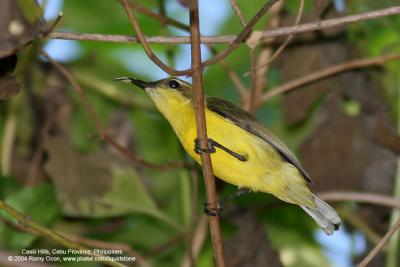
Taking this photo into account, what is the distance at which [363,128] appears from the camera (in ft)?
15.8

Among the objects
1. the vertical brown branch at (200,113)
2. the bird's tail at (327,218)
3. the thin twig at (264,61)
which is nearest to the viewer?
the vertical brown branch at (200,113)

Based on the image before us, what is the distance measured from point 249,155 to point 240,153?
0.16 feet

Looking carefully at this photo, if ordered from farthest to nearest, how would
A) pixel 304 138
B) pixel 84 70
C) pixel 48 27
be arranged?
pixel 84 70, pixel 304 138, pixel 48 27

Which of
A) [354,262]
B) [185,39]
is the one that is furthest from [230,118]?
[354,262]

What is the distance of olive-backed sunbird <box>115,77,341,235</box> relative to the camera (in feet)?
11.6

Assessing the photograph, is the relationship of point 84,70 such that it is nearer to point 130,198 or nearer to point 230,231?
point 130,198

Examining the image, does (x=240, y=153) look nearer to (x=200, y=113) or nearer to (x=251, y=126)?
(x=251, y=126)

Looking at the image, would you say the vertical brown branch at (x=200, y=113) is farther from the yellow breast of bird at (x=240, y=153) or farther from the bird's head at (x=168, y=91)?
the bird's head at (x=168, y=91)

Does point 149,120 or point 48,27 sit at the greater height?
point 48,27

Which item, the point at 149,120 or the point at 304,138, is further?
the point at 149,120

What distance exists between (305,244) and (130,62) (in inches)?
71.8

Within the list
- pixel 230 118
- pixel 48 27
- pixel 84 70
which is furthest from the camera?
pixel 84 70

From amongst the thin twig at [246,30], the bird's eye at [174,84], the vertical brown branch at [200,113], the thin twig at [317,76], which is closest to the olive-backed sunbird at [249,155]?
the bird's eye at [174,84]

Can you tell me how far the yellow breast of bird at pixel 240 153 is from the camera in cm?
351
